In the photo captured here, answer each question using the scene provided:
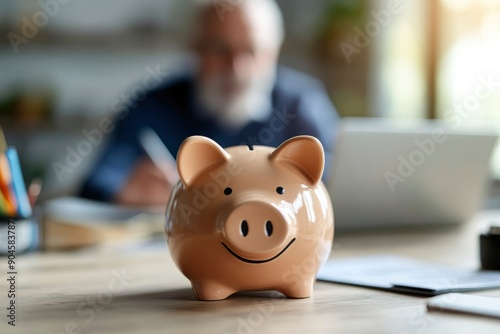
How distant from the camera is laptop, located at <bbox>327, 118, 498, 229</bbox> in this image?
1.39 meters

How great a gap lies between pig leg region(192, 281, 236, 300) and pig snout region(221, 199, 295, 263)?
0.19ft

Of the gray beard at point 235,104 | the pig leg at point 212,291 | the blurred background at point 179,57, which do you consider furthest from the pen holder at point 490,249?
the blurred background at point 179,57

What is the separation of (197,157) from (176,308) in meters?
0.17

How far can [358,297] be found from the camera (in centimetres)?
84

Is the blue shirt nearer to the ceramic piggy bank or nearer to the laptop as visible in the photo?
the laptop

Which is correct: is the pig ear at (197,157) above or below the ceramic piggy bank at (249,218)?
above

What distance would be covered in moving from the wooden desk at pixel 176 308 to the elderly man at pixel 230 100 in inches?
62.8

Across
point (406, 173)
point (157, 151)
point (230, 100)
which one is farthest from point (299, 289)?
point (230, 100)

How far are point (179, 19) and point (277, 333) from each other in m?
3.27

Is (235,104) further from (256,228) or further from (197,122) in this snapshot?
(256,228)

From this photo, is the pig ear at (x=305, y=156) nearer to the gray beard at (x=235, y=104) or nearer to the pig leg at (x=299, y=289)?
the pig leg at (x=299, y=289)

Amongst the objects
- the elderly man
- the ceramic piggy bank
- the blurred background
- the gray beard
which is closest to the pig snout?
the ceramic piggy bank

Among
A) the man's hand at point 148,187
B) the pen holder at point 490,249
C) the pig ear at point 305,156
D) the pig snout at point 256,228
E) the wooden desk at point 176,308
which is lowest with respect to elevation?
the wooden desk at point 176,308

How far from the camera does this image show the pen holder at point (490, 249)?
1.04 metres
